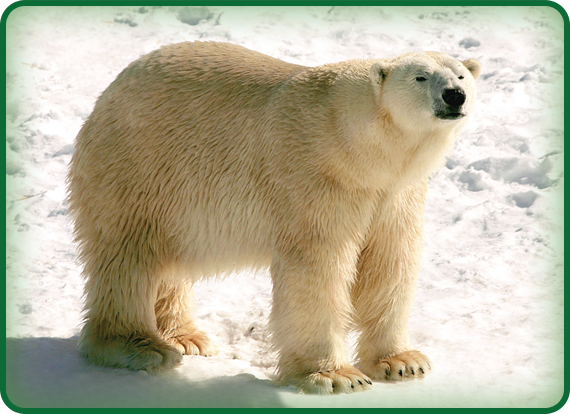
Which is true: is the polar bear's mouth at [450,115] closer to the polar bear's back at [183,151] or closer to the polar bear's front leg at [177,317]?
the polar bear's back at [183,151]

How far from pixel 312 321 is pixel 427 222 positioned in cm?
310

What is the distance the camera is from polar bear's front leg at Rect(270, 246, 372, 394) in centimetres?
498

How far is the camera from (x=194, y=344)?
595 centimetres

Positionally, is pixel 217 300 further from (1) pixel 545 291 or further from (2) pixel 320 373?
(1) pixel 545 291

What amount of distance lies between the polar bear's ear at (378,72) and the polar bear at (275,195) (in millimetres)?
14

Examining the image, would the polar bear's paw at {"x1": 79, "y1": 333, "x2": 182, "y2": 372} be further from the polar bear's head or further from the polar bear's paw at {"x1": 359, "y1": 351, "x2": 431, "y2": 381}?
the polar bear's head

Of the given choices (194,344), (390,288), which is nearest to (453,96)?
(390,288)

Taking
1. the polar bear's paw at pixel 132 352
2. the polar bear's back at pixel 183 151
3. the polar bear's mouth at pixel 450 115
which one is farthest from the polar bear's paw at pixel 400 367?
the polar bear's mouth at pixel 450 115

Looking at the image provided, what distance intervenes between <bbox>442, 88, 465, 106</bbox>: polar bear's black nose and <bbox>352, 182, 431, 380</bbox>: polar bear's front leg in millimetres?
902

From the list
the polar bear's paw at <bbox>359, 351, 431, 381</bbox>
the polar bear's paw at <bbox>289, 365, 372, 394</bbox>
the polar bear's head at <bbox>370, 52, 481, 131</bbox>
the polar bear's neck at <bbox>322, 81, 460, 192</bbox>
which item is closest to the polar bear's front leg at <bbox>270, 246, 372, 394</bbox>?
the polar bear's paw at <bbox>289, 365, 372, 394</bbox>

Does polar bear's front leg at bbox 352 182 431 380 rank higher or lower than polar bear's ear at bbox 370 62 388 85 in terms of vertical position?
lower

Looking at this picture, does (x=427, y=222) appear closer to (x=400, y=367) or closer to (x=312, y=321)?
(x=400, y=367)

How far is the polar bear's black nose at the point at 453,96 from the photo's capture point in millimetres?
4516

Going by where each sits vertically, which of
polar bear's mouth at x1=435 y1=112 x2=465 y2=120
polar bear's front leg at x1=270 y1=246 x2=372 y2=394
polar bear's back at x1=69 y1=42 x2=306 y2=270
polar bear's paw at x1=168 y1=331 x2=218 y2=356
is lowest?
polar bear's paw at x1=168 y1=331 x2=218 y2=356
